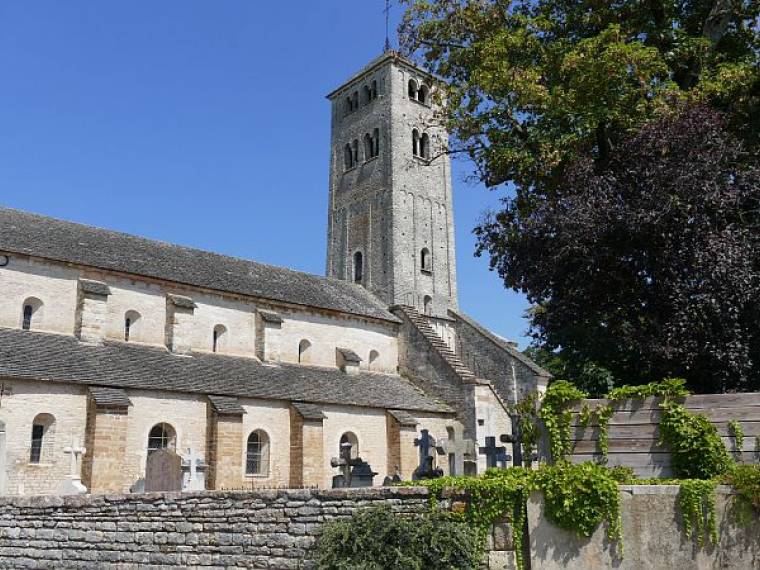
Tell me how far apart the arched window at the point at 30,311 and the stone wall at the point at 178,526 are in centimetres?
1074

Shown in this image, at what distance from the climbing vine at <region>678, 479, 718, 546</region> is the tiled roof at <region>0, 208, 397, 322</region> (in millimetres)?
21664

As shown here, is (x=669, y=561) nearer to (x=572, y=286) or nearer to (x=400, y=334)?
(x=572, y=286)

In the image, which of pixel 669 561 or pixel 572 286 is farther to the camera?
pixel 572 286

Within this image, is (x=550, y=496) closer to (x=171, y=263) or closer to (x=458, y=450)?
(x=458, y=450)

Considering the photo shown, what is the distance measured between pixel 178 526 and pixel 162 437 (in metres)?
11.4

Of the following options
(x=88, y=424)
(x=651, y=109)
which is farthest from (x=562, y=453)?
(x=88, y=424)

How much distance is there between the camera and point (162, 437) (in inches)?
867

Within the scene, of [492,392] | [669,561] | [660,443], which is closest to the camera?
[669,561]

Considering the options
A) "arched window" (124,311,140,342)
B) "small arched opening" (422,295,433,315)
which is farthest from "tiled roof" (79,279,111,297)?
"small arched opening" (422,295,433,315)

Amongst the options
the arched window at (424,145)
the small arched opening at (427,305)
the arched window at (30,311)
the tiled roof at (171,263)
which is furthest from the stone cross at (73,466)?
the arched window at (424,145)

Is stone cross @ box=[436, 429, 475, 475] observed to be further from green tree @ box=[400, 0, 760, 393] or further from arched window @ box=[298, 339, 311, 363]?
arched window @ box=[298, 339, 311, 363]

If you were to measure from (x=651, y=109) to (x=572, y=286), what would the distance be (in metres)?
4.31

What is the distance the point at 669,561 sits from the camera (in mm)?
8039

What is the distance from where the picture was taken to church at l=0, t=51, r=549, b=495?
65.7 ft
